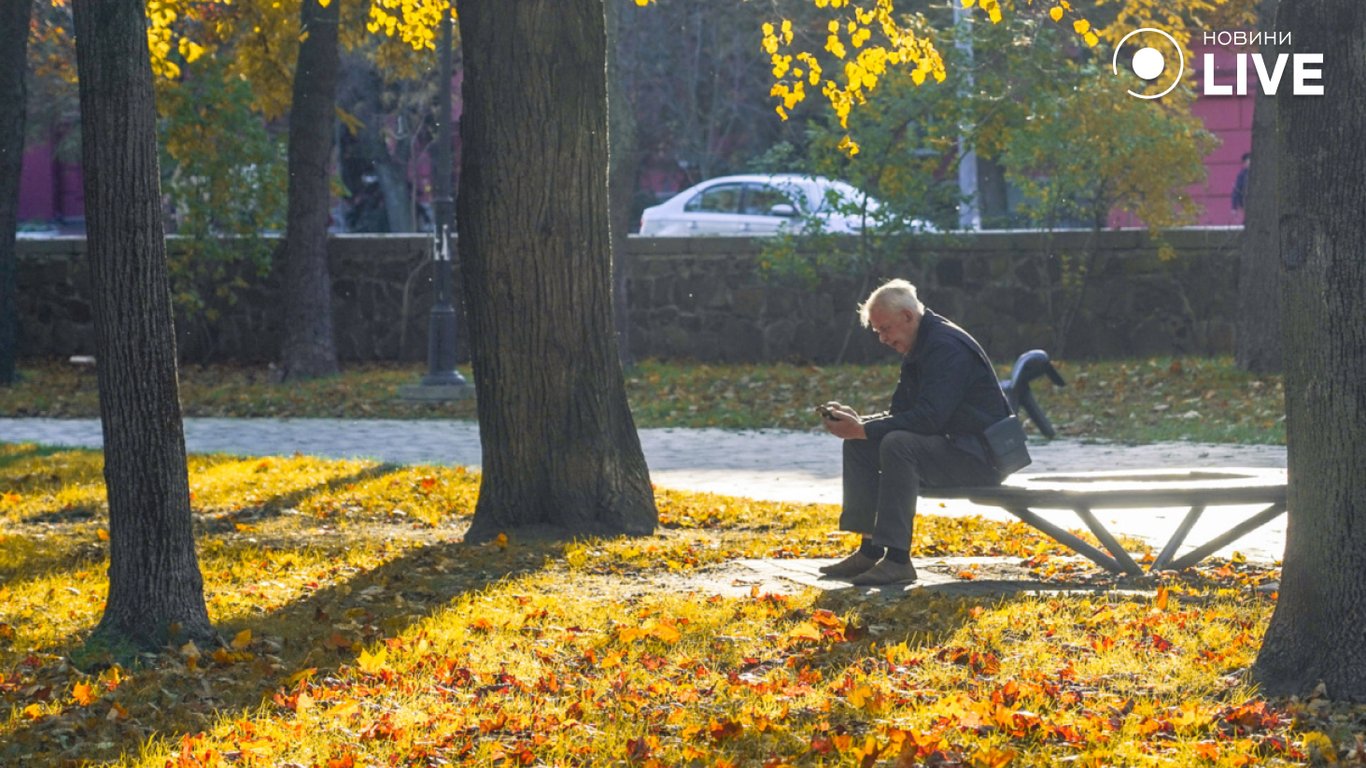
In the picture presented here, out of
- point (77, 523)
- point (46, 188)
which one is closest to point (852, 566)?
point (77, 523)

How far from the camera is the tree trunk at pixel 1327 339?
17.2 ft

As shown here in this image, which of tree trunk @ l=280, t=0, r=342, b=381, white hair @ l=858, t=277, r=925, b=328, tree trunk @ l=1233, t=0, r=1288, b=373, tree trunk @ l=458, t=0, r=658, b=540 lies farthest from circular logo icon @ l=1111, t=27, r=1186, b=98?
white hair @ l=858, t=277, r=925, b=328

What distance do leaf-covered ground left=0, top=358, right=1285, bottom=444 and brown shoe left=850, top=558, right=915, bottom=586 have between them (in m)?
6.53

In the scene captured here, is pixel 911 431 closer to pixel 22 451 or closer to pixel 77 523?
pixel 77 523

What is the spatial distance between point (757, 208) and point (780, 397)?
6446 mm

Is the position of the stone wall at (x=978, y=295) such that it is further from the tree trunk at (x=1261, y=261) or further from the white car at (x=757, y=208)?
the tree trunk at (x=1261, y=261)

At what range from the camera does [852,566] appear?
7.75 metres

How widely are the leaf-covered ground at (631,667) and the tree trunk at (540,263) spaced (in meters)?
0.38

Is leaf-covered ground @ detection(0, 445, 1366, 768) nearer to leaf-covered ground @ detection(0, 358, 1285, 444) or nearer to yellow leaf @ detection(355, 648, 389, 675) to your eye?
yellow leaf @ detection(355, 648, 389, 675)

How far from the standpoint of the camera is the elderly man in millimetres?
7586

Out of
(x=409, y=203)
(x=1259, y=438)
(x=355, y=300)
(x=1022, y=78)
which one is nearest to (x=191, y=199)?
(x=355, y=300)

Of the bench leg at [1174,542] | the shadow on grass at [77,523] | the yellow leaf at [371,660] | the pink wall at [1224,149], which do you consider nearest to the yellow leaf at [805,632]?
the yellow leaf at [371,660]

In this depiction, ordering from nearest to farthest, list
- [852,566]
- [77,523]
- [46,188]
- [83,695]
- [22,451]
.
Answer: [83,695], [852,566], [77,523], [22,451], [46,188]

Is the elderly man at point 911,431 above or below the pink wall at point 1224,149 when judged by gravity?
below
